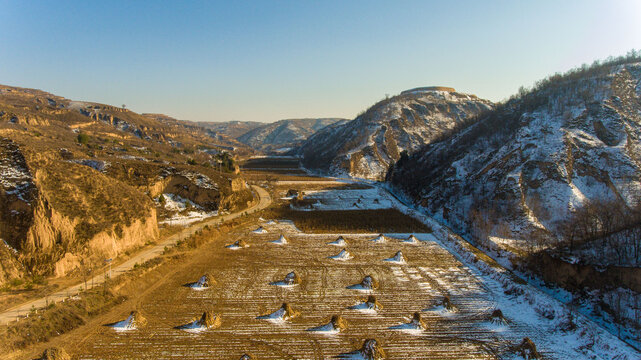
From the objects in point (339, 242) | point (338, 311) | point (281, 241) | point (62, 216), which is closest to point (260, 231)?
point (281, 241)

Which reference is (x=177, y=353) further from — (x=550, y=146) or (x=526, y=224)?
(x=550, y=146)

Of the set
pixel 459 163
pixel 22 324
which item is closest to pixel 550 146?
pixel 459 163

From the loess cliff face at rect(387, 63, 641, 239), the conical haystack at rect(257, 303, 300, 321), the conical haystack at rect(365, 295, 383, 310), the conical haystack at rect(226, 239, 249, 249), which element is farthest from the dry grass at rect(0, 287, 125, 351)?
the loess cliff face at rect(387, 63, 641, 239)

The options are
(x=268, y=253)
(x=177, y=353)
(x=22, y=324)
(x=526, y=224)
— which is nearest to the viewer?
(x=177, y=353)

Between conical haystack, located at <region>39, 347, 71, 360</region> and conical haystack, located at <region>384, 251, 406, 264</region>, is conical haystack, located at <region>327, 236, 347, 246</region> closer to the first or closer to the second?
conical haystack, located at <region>384, 251, 406, 264</region>

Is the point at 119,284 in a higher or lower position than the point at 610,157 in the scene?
lower

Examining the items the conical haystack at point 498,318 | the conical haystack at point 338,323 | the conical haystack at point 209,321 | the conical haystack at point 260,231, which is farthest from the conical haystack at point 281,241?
the conical haystack at point 498,318
